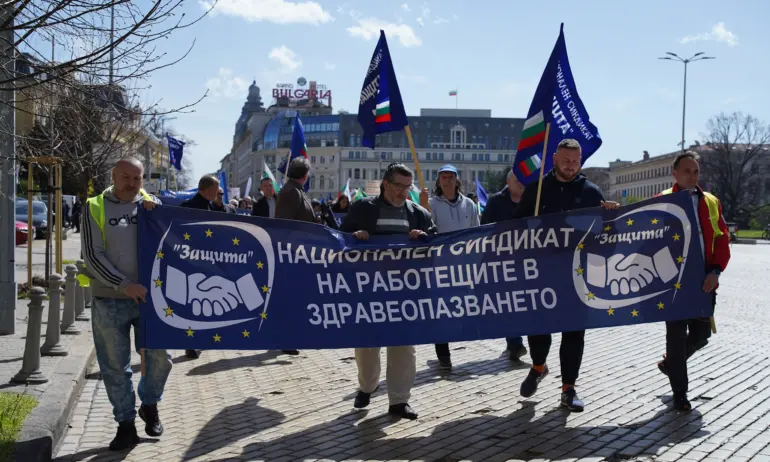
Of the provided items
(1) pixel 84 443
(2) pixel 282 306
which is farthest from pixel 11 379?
(2) pixel 282 306

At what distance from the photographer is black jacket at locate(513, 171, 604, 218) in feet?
23.6

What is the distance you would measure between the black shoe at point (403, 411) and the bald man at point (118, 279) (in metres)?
1.88

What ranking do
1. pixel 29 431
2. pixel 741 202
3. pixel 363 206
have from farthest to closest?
pixel 741 202, pixel 363 206, pixel 29 431

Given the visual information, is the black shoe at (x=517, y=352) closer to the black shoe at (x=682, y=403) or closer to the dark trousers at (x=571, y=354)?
the dark trousers at (x=571, y=354)

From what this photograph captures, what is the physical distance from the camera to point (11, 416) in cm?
631

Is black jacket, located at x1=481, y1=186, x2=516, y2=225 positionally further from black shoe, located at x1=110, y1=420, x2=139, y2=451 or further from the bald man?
black shoe, located at x1=110, y1=420, x2=139, y2=451

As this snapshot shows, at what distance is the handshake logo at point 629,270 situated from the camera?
6.84m

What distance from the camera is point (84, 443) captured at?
643cm

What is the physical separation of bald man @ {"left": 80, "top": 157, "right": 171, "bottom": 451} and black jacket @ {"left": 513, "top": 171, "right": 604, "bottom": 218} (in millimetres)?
2915

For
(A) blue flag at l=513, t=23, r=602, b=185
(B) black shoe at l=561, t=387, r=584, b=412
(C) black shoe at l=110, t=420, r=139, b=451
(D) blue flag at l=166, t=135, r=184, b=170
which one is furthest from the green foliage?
(D) blue flag at l=166, t=135, r=184, b=170

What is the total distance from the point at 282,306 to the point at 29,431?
1.83m

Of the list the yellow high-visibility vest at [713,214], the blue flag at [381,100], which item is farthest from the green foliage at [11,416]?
the yellow high-visibility vest at [713,214]

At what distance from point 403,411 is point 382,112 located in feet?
11.5

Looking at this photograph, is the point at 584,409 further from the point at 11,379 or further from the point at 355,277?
the point at 11,379
